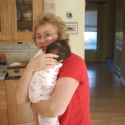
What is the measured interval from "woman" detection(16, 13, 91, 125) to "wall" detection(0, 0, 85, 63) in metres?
1.50

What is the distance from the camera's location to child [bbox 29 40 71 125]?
92 centimetres

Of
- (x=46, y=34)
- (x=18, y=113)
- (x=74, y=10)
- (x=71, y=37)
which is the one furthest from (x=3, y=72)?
(x=46, y=34)

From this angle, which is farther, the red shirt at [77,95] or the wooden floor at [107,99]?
the wooden floor at [107,99]

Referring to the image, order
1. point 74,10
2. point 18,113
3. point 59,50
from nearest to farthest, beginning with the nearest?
point 59,50 → point 18,113 → point 74,10

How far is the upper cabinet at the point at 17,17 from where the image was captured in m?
2.37

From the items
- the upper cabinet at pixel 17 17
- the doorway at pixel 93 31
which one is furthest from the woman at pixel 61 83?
the doorway at pixel 93 31

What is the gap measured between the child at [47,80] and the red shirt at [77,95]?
0.03m

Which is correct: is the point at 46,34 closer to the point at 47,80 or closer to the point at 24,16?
the point at 47,80

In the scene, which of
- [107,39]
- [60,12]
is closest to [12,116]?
[60,12]

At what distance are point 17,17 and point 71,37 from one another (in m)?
0.74

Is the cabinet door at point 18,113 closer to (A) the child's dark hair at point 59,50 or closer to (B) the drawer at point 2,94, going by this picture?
(B) the drawer at point 2,94

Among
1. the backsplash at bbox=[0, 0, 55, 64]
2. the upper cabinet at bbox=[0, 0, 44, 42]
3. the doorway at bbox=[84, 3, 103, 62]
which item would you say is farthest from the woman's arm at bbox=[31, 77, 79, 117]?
the doorway at bbox=[84, 3, 103, 62]

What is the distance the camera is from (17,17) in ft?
8.09

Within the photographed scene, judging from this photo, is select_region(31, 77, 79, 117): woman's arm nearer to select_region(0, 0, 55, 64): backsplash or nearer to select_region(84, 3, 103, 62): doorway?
select_region(0, 0, 55, 64): backsplash
